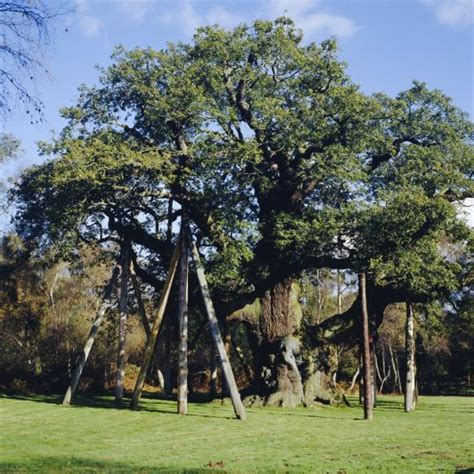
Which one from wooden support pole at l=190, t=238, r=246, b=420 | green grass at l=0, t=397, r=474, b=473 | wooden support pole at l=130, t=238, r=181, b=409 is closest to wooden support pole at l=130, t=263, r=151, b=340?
wooden support pole at l=130, t=238, r=181, b=409

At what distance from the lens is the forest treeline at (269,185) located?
76.4 ft

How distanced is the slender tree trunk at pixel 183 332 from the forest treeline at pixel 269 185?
1.31 metres

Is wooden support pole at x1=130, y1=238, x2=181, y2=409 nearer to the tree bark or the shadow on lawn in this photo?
the tree bark

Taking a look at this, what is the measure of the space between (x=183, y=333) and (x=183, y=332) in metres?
0.04

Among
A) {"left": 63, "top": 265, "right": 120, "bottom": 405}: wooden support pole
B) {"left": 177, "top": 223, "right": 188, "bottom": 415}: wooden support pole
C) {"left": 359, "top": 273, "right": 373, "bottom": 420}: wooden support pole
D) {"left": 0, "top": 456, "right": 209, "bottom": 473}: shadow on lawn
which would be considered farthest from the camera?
{"left": 63, "top": 265, "right": 120, "bottom": 405}: wooden support pole

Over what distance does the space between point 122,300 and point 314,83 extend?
12.3 metres

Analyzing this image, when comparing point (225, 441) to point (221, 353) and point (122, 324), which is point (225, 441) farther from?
point (122, 324)

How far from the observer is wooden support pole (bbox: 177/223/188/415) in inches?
838

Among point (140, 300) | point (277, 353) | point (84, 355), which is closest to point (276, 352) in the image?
point (277, 353)

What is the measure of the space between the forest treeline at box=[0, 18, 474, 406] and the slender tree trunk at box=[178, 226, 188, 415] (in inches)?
51.4

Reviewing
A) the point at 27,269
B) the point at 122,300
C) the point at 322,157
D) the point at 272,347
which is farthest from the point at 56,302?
the point at 322,157

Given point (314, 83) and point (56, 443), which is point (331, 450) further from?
point (314, 83)

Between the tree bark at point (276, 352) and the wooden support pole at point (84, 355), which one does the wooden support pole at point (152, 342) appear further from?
the tree bark at point (276, 352)

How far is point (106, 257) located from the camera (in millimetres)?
30016
